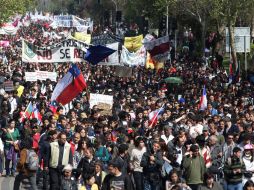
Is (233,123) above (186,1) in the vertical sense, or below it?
below

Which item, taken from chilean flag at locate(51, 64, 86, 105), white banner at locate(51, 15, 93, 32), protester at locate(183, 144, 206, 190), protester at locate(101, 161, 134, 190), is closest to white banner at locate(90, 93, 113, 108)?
chilean flag at locate(51, 64, 86, 105)

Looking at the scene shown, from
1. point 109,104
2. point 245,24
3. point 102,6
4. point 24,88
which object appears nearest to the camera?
point 109,104

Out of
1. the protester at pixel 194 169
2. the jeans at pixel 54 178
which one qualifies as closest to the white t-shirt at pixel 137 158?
the protester at pixel 194 169

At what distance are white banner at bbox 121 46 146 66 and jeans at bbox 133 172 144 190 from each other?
61.2 feet

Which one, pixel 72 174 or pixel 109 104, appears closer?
pixel 72 174

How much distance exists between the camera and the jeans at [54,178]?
55.0 ft

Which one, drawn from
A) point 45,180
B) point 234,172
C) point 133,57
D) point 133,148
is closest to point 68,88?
point 45,180

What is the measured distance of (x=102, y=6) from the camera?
115938 mm

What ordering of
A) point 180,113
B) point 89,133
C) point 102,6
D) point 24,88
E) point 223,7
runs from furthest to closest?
A: 1. point 102,6
2. point 223,7
3. point 24,88
4. point 180,113
5. point 89,133

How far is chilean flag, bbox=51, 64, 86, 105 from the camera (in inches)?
906

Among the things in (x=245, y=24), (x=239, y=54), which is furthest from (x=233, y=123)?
(x=245, y=24)

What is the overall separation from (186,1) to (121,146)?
33.5 meters

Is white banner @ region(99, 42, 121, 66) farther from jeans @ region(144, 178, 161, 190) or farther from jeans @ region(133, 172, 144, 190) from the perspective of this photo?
jeans @ region(144, 178, 161, 190)

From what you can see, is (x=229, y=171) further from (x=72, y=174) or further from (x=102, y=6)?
(x=102, y=6)
